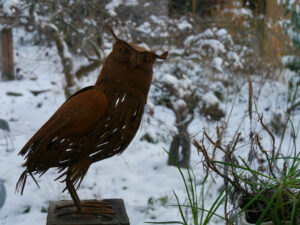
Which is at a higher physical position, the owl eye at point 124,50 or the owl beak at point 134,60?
the owl eye at point 124,50

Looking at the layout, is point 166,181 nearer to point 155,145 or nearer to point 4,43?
point 155,145

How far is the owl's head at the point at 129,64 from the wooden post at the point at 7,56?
429 cm

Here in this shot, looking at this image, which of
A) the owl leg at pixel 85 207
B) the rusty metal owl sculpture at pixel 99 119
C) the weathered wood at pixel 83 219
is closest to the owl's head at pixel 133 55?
the rusty metal owl sculpture at pixel 99 119

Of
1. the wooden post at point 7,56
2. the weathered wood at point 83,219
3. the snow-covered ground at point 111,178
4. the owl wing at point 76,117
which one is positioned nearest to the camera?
the owl wing at point 76,117

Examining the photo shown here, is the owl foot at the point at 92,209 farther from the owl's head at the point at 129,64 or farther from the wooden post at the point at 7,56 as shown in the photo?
the wooden post at the point at 7,56

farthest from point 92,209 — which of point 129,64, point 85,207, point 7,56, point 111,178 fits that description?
point 7,56

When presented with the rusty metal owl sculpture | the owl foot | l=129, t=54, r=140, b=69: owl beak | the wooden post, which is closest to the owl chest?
the rusty metal owl sculpture

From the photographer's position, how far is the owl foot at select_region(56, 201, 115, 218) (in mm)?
1336

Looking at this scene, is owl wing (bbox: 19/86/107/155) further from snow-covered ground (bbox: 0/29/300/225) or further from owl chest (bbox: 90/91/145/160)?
snow-covered ground (bbox: 0/29/300/225)

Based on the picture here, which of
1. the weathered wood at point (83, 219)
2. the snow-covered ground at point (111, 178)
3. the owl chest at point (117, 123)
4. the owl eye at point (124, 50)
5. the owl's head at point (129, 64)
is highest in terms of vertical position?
the owl eye at point (124, 50)

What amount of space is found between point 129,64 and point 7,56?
4484 mm

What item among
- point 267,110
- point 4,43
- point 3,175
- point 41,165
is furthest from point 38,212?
point 4,43

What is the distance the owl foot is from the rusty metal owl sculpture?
0.10 meters

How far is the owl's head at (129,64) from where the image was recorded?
121 centimetres
